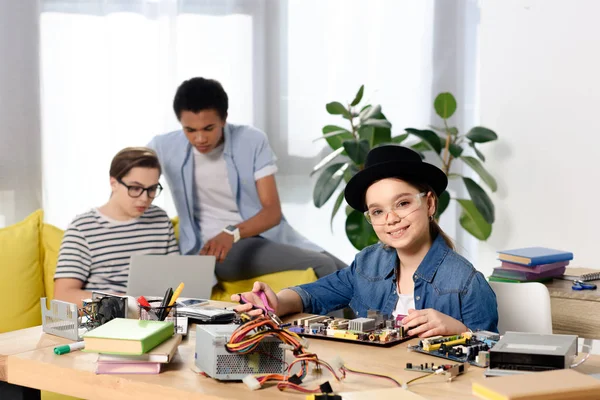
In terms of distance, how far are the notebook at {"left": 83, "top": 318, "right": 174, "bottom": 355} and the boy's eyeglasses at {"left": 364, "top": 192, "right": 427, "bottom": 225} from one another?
2.38ft

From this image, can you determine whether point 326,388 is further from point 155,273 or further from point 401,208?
point 155,273

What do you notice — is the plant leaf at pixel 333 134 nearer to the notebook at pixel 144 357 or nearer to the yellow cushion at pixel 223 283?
the yellow cushion at pixel 223 283

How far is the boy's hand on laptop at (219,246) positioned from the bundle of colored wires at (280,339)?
7.10 feet

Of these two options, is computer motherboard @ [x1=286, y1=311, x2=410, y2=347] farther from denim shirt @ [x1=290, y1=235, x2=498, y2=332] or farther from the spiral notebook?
the spiral notebook

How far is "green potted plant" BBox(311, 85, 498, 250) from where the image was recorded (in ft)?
13.0

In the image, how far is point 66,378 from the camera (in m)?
1.64

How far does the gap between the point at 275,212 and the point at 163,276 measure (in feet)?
4.29

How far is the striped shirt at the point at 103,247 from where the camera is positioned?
3258 millimetres

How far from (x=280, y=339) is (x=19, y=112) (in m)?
2.86

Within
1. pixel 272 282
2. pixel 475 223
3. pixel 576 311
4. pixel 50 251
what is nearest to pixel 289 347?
pixel 576 311

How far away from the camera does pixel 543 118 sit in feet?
14.3

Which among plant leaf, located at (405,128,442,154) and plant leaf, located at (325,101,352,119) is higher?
plant leaf, located at (325,101,352,119)

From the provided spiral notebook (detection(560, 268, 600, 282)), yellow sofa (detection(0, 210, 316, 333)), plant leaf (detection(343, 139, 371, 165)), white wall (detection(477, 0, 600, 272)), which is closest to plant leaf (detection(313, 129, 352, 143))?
plant leaf (detection(343, 139, 371, 165))

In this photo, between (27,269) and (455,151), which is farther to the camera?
(455,151)
